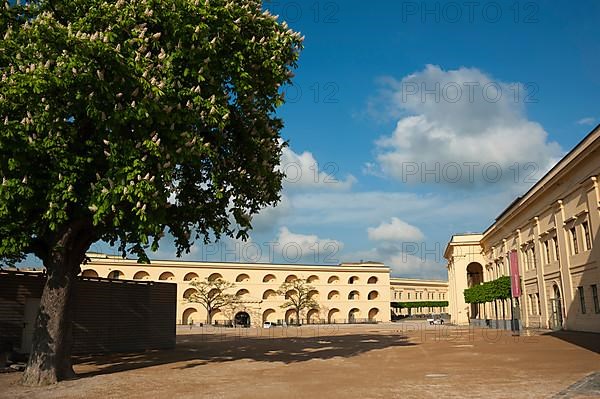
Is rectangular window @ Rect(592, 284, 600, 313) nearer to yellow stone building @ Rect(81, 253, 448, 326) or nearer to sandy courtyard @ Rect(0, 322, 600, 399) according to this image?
sandy courtyard @ Rect(0, 322, 600, 399)

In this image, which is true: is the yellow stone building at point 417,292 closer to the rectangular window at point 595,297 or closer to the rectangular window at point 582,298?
the rectangular window at point 582,298

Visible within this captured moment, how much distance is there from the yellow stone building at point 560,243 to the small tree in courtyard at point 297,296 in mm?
43557

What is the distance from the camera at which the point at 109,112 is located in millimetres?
12633

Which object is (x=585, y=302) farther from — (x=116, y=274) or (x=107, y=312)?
(x=116, y=274)

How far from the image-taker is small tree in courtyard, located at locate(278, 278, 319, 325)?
94256mm

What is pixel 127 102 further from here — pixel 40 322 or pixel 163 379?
pixel 163 379

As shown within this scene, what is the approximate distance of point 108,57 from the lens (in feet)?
38.4

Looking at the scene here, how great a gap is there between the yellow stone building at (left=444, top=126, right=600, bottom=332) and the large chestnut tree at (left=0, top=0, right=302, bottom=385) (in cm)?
2263

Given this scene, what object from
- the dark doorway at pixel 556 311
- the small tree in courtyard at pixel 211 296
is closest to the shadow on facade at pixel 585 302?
the dark doorway at pixel 556 311

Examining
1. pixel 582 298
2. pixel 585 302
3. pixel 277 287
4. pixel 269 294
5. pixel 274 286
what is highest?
pixel 274 286

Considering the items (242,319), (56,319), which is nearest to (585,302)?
(56,319)

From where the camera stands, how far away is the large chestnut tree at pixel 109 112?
1184 centimetres

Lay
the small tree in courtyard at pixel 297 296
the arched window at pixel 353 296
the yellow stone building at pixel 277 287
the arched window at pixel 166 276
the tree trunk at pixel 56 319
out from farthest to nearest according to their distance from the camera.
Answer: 1. the arched window at pixel 353 296
2. the small tree in courtyard at pixel 297 296
3. the yellow stone building at pixel 277 287
4. the arched window at pixel 166 276
5. the tree trunk at pixel 56 319

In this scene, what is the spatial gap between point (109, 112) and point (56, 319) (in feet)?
20.1
